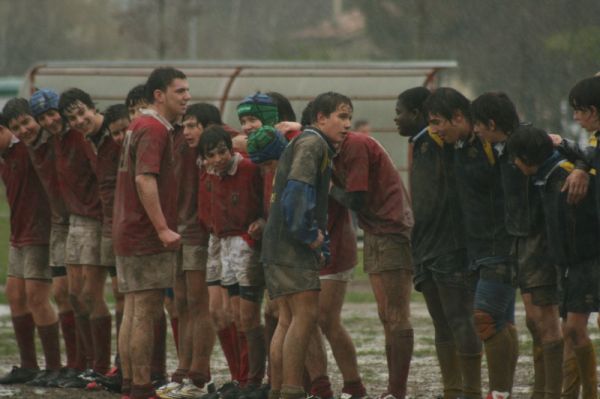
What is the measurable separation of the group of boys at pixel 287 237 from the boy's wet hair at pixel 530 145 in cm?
1

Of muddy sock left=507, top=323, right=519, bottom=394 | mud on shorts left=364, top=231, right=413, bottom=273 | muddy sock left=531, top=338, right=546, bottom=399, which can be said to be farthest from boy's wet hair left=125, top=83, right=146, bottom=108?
muddy sock left=531, top=338, right=546, bottom=399

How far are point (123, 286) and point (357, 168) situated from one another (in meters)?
1.76

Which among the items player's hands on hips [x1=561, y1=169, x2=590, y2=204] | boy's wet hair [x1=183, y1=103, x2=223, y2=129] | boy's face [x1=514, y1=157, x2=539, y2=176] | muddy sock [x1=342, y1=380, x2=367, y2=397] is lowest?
muddy sock [x1=342, y1=380, x2=367, y2=397]

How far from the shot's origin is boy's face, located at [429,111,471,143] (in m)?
8.73

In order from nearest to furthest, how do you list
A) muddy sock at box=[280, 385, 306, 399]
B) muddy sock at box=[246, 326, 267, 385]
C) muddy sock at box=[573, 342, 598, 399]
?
1. muddy sock at box=[573, 342, 598, 399]
2. muddy sock at box=[280, 385, 306, 399]
3. muddy sock at box=[246, 326, 267, 385]

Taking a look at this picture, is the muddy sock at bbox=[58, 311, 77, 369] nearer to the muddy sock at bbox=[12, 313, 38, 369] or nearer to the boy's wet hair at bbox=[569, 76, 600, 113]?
the muddy sock at bbox=[12, 313, 38, 369]

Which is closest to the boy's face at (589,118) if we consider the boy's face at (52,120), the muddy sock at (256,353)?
the muddy sock at (256,353)

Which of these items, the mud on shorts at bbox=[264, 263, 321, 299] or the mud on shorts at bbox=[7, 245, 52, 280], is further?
the mud on shorts at bbox=[7, 245, 52, 280]

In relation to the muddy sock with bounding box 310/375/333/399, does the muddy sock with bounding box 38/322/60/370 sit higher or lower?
higher

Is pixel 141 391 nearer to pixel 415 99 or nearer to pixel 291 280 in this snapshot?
pixel 291 280

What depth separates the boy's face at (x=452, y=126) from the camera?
8.73 meters

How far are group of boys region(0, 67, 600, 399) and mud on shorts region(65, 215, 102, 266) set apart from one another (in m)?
0.01

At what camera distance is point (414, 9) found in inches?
2153

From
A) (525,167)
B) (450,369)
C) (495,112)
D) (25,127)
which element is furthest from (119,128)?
(525,167)
